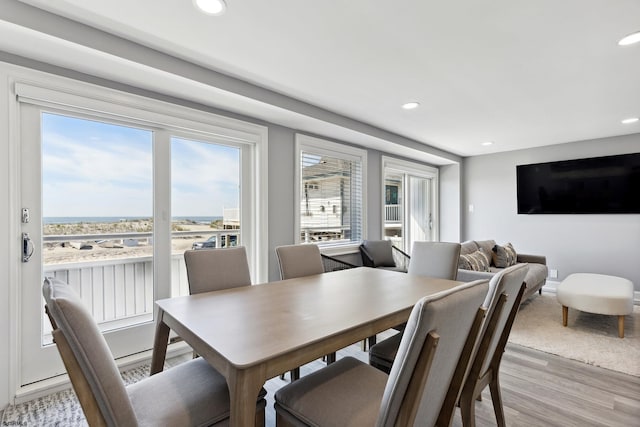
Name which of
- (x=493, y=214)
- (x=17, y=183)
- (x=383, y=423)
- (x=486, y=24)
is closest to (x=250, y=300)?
(x=383, y=423)

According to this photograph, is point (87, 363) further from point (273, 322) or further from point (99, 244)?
point (99, 244)

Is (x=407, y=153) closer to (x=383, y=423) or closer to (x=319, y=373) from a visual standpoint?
(x=319, y=373)

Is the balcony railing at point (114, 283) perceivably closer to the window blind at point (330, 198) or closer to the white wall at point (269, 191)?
the white wall at point (269, 191)

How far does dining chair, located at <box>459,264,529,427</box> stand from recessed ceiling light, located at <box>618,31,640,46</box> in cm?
176

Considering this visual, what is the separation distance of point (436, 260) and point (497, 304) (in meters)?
1.31

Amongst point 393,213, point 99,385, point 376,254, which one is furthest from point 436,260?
point 393,213

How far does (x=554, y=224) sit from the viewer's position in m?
4.98

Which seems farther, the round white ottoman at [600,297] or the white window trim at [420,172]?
the white window trim at [420,172]

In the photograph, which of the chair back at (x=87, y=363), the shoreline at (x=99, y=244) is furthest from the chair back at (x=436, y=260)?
the chair back at (x=87, y=363)

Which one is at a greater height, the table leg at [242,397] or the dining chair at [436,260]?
the dining chair at [436,260]

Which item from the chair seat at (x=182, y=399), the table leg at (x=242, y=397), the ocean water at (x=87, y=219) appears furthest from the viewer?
the ocean water at (x=87, y=219)

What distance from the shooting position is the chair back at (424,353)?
2.65 ft

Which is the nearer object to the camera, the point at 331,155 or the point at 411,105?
the point at 411,105

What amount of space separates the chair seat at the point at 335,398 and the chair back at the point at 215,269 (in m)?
0.94
